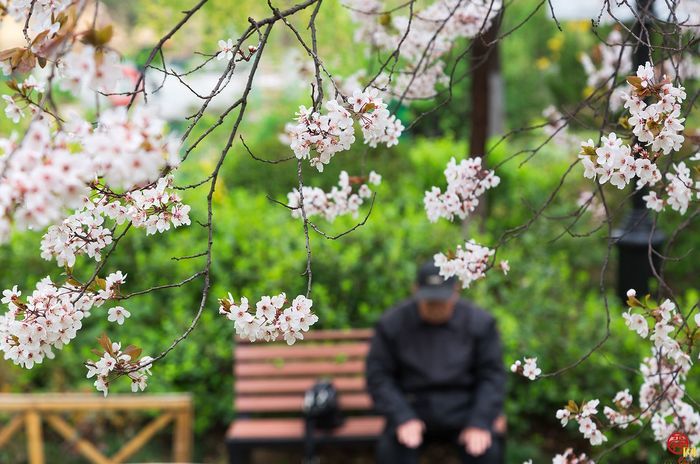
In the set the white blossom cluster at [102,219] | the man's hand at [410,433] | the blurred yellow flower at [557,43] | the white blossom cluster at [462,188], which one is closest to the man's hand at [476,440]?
the man's hand at [410,433]

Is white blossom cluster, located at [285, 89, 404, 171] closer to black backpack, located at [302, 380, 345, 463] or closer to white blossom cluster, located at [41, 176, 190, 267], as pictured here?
white blossom cluster, located at [41, 176, 190, 267]

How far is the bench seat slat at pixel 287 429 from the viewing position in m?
3.84

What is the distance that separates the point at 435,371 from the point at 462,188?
1.68 meters

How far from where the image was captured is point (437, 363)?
12.1 feet

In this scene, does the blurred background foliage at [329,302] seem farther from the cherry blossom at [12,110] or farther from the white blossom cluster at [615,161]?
the cherry blossom at [12,110]

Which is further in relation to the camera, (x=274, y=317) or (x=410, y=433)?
(x=410, y=433)

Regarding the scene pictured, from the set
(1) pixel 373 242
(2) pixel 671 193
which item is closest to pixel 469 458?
(1) pixel 373 242

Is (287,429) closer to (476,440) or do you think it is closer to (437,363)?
(437,363)

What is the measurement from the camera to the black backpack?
3.79 meters

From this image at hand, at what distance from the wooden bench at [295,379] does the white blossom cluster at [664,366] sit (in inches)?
71.4

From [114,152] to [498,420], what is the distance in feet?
9.98

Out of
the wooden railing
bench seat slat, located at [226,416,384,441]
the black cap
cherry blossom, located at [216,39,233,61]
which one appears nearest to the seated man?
the black cap

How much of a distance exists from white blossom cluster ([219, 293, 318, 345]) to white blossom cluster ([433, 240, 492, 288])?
613 millimetres

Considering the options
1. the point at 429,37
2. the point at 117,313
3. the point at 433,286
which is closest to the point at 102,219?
the point at 117,313
